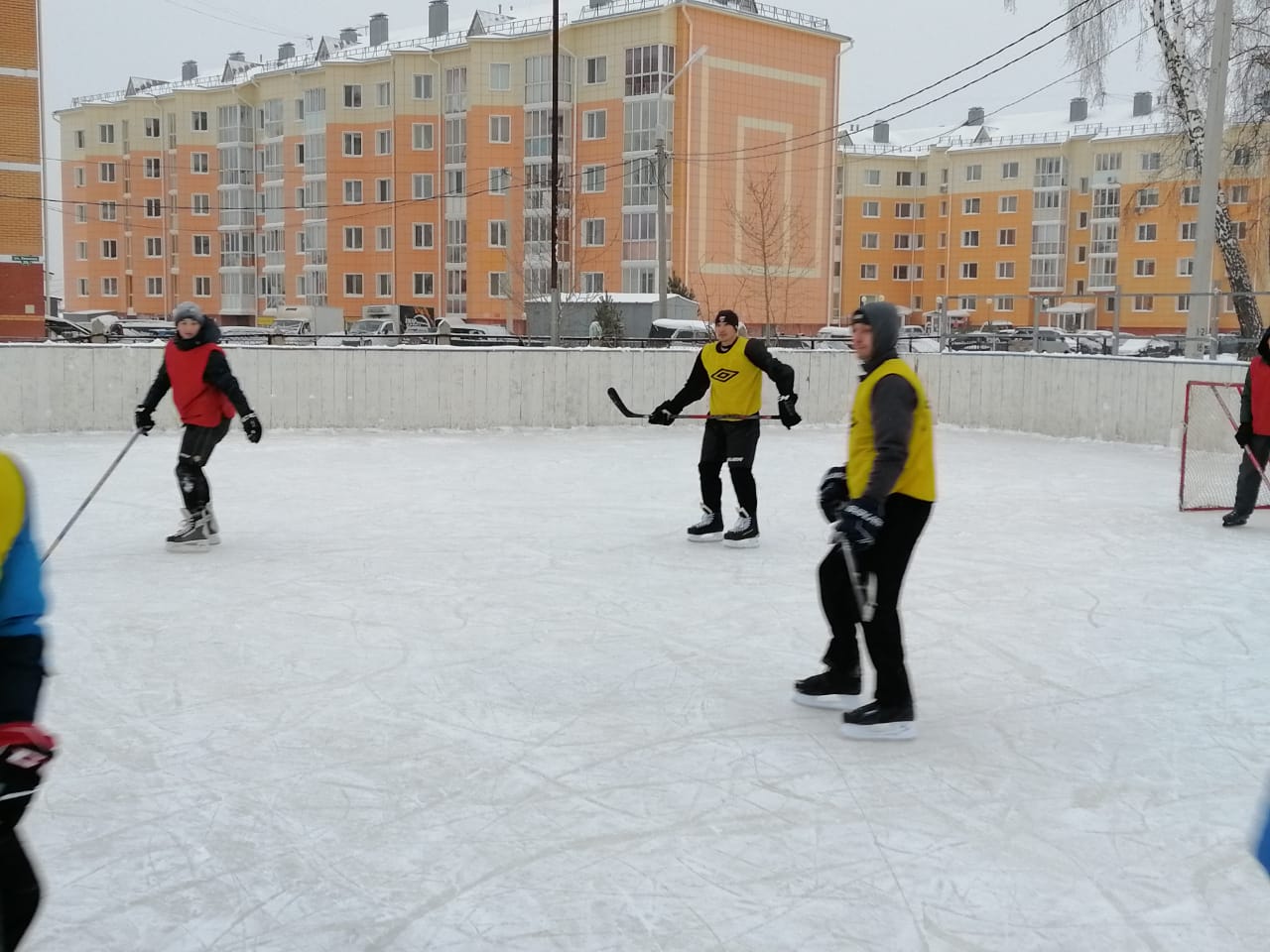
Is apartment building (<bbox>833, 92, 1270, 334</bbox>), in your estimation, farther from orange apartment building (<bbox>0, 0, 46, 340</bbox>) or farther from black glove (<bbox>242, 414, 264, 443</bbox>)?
black glove (<bbox>242, 414, 264, 443</bbox>)

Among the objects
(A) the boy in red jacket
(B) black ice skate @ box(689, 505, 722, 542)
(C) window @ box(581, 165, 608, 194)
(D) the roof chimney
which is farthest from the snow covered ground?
(D) the roof chimney

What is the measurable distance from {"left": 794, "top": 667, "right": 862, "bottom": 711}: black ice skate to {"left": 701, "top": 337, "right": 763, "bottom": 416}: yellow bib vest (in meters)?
3.34

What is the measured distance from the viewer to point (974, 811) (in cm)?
364

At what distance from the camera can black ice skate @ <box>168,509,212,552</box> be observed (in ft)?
25.1

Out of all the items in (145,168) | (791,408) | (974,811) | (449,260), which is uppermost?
(145,168)

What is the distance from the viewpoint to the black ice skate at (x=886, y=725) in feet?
14.0

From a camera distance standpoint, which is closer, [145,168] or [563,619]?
[563,619]

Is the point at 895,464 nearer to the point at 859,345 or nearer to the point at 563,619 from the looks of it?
the point at 859,345

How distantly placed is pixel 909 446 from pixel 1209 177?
12.4 meters

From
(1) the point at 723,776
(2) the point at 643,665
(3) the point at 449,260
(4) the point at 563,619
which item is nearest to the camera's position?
(1) the point at 723,776

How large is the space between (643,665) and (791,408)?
306cm

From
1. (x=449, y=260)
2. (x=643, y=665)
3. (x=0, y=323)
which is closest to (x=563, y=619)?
(x=643, y=665)

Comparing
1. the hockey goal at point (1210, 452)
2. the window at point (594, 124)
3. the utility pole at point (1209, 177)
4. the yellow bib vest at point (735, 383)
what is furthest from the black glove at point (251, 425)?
the window at point (594, 124)

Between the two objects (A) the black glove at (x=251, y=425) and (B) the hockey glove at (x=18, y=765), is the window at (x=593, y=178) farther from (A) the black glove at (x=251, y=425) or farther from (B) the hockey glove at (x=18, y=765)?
(B) the hockey glove at (x=18, y=765)
